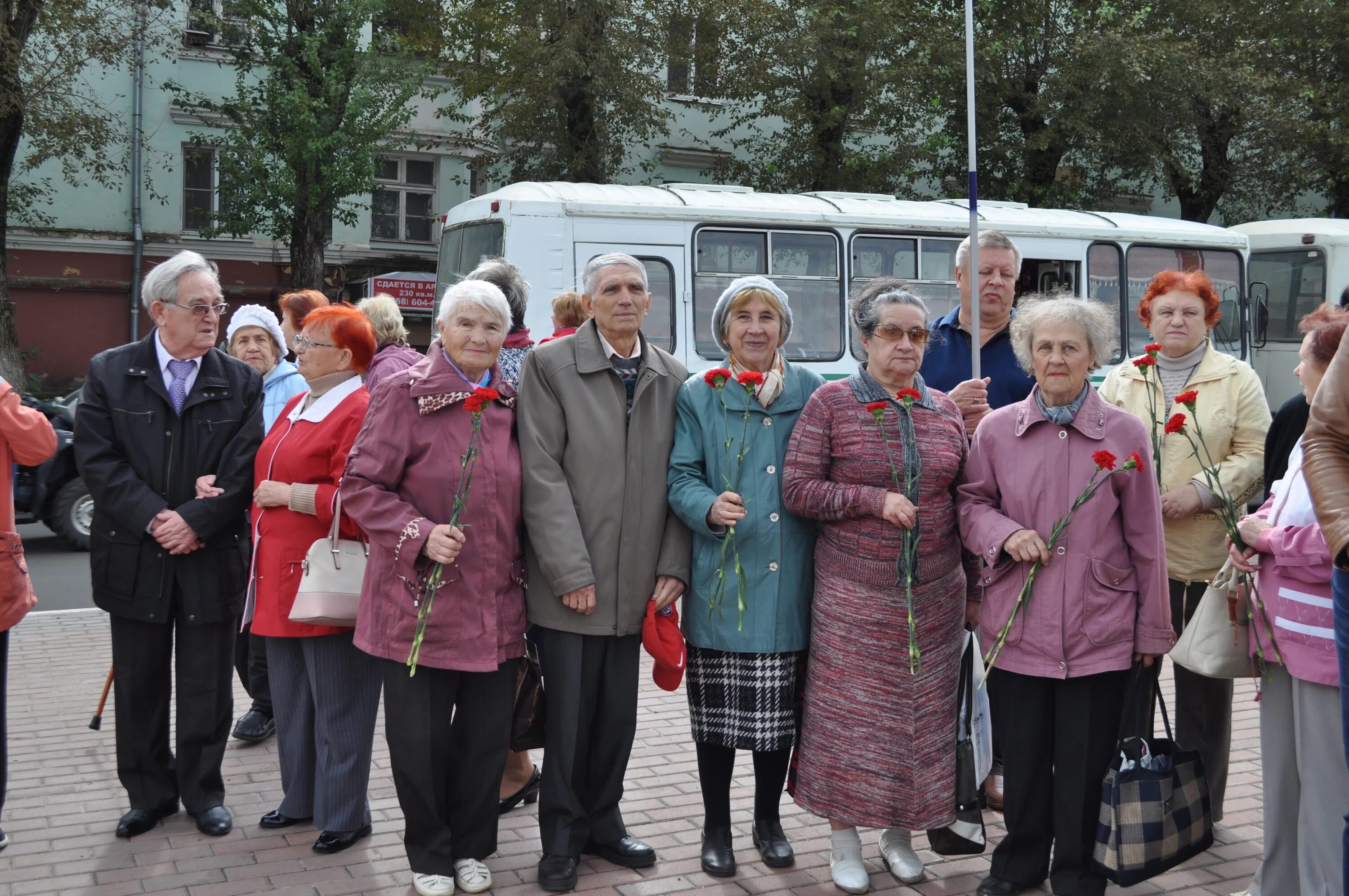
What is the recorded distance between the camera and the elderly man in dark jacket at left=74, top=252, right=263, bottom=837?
464 centimetres

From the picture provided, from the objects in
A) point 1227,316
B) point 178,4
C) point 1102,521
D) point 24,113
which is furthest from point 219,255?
point 1102,521

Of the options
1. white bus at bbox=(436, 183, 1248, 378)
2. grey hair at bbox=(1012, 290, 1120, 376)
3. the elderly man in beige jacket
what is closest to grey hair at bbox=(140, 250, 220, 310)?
the elderly man in beige jacket

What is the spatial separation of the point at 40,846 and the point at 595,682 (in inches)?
82.4

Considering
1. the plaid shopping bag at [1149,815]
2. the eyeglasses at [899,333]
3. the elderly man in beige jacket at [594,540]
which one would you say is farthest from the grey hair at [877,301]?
the plaid shopping bag at [1149,815]

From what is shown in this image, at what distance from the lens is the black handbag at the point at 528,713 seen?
4477 millimetres

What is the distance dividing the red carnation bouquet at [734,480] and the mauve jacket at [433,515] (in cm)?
68

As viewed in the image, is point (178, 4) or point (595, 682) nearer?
point (595, 682)

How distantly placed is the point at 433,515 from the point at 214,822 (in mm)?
1550

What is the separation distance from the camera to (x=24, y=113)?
1744cm

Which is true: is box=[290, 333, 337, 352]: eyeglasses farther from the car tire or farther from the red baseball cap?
the car tire

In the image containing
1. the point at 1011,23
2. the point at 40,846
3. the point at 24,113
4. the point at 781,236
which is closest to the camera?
the point at 40,846

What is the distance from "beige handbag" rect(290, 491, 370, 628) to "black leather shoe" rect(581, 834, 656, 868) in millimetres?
1153

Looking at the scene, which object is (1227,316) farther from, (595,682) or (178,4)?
(178,4)

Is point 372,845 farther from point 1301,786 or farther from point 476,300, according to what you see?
point 1301,786
